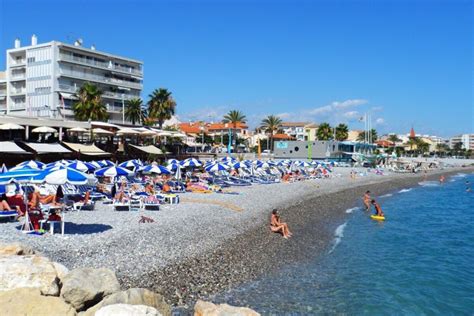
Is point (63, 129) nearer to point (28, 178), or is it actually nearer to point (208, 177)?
point (208, 177)

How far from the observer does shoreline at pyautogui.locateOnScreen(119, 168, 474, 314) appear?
37.4ft

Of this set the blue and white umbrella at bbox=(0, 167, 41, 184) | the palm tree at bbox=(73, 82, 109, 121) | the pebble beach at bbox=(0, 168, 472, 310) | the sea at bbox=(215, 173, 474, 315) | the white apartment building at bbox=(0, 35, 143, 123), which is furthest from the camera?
the white apartment building at bbox=(0, 35, 143, 123)

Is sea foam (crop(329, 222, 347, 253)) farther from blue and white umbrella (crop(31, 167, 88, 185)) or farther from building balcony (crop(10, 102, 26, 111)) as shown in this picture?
building balcony (crop(10, 102, 26, 111))

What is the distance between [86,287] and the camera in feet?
26.7

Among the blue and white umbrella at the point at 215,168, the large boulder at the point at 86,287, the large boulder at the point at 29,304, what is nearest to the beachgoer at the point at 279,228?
the large boulder at the point at 86,287

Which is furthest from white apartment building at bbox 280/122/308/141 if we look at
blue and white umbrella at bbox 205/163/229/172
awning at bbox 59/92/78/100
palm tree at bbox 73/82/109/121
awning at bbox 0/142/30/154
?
awning at bbox 0/142/30/154

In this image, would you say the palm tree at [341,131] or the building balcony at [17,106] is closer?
the building balcony at [17,106]

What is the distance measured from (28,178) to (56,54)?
5339 centimetres

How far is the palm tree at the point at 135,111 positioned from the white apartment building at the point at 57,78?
1.70 m

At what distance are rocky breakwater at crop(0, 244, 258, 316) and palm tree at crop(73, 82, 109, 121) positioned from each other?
46.4 metres

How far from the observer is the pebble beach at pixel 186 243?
1177 centimetres

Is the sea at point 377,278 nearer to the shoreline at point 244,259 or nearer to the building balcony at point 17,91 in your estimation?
the shoreline at point 244,259

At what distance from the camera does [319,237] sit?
67.6ft

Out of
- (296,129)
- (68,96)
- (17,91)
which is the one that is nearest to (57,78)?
(68,96)
